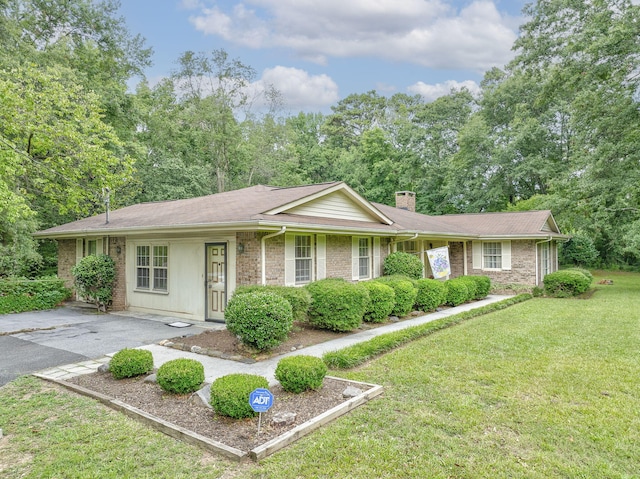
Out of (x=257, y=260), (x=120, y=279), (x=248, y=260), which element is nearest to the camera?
(x=257, y=260)

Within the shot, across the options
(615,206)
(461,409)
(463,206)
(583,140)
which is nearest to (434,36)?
(583,140)

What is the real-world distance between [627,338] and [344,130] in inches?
1589

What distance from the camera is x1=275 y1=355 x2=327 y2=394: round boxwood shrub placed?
16.1 ft

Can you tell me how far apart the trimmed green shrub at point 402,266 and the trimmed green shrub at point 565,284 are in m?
6.42

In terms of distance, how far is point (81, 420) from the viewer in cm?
439

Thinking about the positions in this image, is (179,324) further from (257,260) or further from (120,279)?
(120,279)

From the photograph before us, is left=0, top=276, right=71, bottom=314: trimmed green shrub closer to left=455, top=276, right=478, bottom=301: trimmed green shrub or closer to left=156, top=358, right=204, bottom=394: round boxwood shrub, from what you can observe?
left=156, top=358, right=204, bottom=394: round boxwood shrub

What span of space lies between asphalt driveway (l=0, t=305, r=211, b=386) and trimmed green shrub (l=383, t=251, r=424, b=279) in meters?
6.20

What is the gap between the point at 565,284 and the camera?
15.8 meters

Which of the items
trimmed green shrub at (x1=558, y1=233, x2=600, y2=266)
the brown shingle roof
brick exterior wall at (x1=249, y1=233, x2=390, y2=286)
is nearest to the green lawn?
brick exterior wall at (x1=249, y1=233, x2=390, y2=286)

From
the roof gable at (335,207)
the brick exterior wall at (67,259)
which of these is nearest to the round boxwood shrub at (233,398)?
the roof gable at (335,207)

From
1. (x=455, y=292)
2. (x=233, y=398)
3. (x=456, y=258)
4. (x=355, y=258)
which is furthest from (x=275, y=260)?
(x=456, y=258)

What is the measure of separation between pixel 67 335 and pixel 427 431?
313 inches

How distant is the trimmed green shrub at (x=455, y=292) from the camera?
13.0 meters
